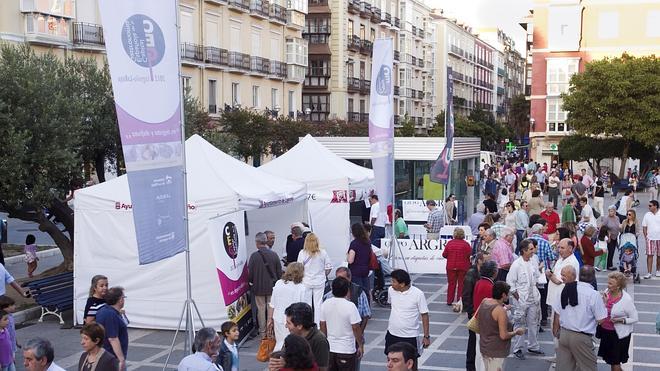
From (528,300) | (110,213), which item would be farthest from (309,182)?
(528,300)

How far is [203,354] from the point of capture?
661 cm

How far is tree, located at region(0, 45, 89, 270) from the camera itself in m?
14.2

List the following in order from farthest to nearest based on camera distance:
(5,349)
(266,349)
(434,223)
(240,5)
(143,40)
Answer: (240,5), (434,223), (266,349), (143,40), (5,349)

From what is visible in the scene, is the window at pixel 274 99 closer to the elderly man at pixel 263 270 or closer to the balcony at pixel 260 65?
the balcony at pixel 260 65

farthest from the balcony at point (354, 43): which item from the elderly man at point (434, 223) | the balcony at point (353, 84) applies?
the elderly man at point (434, 223)

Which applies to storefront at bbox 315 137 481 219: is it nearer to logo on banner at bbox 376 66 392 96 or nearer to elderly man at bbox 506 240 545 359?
logo on banner at bbox 376 66 392 96

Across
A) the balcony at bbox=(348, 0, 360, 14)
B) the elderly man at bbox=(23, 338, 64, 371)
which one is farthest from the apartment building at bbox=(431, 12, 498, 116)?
the elderly man at bbox=(23, 338, 64, 371)

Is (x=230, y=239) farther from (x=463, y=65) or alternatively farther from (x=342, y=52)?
(x=463, y=65)

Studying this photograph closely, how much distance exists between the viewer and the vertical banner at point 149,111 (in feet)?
27.0

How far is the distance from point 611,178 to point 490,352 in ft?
135

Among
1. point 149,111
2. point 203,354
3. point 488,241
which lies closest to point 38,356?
point 203,354

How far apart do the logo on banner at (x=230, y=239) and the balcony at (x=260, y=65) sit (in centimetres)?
3356

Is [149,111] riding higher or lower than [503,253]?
higher

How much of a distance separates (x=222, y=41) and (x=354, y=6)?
21.6m
